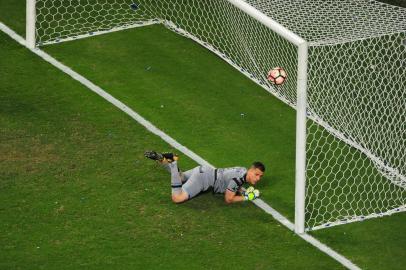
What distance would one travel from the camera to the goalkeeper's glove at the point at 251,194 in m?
16.4

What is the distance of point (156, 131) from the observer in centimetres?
1823

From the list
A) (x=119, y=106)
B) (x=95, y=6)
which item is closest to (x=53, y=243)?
(x=119, y=106)

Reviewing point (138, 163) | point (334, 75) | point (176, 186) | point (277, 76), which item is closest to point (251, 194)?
point (176, 186)

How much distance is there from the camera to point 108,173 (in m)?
17.0

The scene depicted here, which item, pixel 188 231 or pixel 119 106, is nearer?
pixel 188 231

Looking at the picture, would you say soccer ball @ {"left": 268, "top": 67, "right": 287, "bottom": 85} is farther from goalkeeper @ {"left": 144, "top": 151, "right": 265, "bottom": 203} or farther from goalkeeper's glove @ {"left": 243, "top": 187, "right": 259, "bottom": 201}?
goalkeeper's glove @ {"left": 243, "top": 187, "right": 259, "bottom": 201}

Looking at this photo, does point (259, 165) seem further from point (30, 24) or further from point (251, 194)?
point (30, 24)

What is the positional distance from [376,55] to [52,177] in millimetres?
4603

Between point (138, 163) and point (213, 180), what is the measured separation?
3.99ft

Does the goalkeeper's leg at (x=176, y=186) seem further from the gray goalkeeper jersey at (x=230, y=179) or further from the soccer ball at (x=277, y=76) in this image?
the soccer ball at (x=277, y=76)

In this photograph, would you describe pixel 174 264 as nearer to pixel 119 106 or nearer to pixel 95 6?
pixel 119 106

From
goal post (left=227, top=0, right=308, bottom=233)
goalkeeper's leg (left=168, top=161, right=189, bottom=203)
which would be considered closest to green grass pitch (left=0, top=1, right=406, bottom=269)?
goalkeeper's leg (left=168, top=161, right=189, bottom=203)

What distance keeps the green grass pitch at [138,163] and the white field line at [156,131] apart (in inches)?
4.1

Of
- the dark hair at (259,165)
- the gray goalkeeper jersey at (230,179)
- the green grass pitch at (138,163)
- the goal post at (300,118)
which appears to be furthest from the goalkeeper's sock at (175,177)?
the goal post at (300,118)
